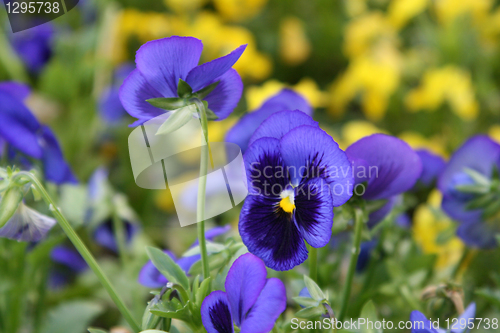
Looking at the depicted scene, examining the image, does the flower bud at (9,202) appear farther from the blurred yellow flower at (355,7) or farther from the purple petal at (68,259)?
the blurred yellow flower at (355,7)

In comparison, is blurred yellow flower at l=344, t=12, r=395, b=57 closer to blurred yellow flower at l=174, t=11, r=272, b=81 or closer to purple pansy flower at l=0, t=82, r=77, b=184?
blurred yellow flower at l=174, t=11, r=272, b=81

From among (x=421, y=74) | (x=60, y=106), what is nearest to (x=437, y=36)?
(x=421, y=74)

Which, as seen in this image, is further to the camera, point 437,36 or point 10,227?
point 437,36

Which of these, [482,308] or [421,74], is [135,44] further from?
[482,308]

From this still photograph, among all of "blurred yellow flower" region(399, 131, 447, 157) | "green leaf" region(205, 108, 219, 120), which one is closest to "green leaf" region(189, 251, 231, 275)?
"green leaf" region(205, 108, 219, 120)

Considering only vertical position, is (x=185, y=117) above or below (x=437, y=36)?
above

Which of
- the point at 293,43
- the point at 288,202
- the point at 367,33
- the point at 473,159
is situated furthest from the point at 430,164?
the point at 293,43

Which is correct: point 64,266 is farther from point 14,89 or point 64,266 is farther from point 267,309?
point 267,309
